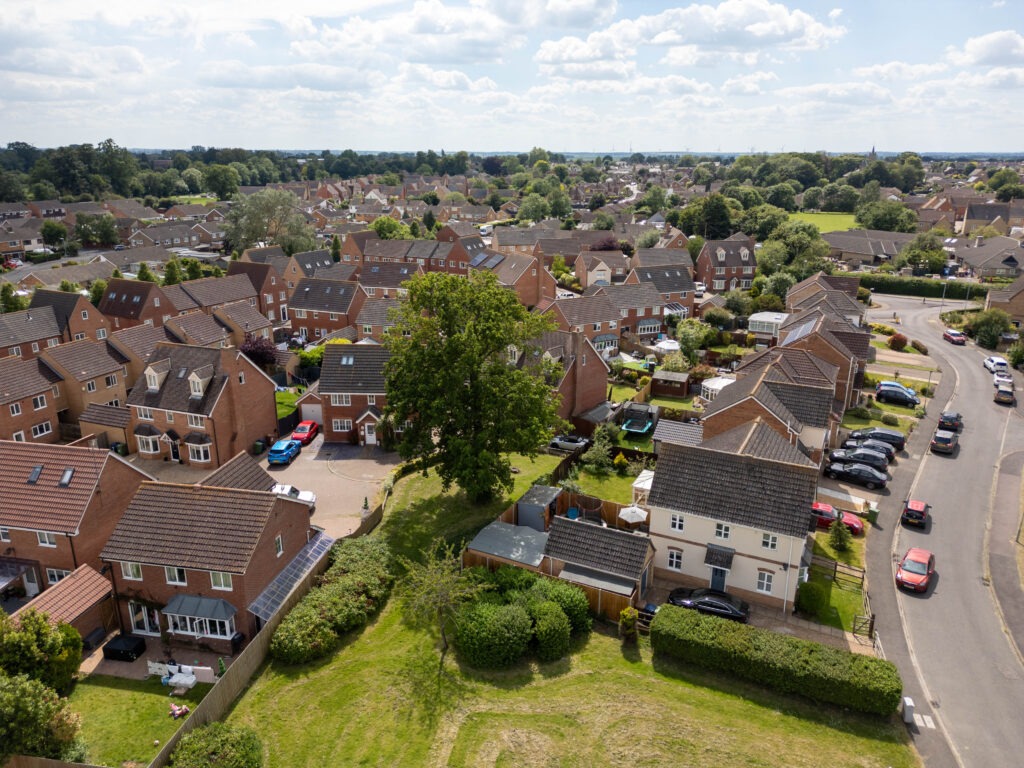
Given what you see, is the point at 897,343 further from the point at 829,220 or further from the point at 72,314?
the point at 829,220

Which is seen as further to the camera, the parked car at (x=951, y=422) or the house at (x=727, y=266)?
the house at (x=727, y=266)

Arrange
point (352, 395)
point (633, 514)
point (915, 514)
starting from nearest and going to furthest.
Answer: point (633, 514) → point (915, 514) → point (352, 395)

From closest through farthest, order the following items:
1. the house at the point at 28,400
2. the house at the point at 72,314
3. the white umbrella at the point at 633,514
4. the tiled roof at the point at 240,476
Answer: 1. the tiled roof at the point at 240,476
2. the white umbrella at the point at 633,514
3. the house at the point at 28,400
4. the house at the point at 72,314

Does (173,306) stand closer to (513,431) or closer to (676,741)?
(513,431)

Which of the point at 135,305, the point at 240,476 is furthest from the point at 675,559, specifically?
the point at 135,305

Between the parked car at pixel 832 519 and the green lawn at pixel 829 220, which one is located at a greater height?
the green lawn at pixel 829 220

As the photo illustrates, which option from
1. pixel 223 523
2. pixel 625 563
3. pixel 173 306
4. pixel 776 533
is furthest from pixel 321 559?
pixel 173 306

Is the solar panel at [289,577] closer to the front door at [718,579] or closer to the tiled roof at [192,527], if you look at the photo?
the tiled roof at [192,527]

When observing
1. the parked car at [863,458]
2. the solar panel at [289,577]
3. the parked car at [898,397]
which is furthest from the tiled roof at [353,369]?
the parked car at [898,397]
